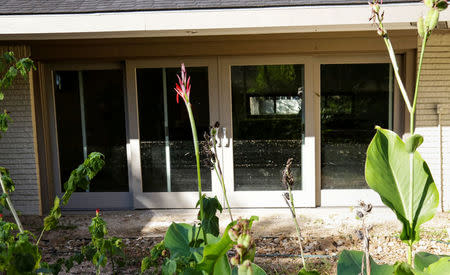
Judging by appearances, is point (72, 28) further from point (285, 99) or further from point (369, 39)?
point (369, 39)

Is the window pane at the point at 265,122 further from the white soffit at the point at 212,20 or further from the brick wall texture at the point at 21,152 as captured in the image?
the brick wall texture at the point at 21,152

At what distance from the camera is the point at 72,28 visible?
4.32 m

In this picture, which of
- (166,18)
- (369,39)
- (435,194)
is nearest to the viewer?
(435,194)

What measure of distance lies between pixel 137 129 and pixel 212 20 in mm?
2030

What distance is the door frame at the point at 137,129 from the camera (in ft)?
18.1

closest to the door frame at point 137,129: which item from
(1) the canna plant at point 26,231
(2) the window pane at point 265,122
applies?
(2) the window pane at point 265,122

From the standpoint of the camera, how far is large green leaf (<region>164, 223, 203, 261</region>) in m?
2.36

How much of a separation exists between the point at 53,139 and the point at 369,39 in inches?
172

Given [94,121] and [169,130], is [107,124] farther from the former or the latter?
[169,130]

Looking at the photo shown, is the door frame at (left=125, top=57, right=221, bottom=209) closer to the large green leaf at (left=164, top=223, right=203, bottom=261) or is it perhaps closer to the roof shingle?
the roof shingle

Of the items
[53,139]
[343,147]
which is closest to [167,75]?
[53,139]

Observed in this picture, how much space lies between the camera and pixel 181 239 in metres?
2.46

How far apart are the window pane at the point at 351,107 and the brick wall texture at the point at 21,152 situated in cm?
385

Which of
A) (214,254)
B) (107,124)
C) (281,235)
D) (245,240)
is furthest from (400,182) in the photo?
(107,124)
